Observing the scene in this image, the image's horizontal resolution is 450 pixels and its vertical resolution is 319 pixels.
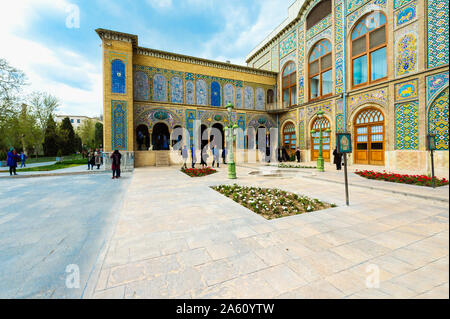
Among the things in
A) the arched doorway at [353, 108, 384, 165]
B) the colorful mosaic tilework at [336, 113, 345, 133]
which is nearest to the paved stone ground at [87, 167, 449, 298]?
the arched doorway at [353, 108, 384, 165]

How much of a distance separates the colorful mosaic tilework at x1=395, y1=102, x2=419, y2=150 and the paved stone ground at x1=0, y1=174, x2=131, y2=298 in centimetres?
1414

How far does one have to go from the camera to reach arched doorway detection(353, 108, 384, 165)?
39.5 feet

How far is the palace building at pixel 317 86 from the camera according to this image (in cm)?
991

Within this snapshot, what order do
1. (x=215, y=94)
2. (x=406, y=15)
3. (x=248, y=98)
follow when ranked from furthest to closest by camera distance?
(x=248, y=98), (x=215, y=94), (x=406, y=15)

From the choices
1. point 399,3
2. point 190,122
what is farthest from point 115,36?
point 399,3

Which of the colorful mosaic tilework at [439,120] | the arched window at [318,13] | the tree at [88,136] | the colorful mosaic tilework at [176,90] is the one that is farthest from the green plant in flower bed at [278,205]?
the tree at [88,136]

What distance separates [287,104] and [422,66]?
1021 cm

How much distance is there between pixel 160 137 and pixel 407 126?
17.0 metres

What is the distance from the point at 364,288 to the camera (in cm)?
181

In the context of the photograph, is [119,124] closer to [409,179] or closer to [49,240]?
[49,240]

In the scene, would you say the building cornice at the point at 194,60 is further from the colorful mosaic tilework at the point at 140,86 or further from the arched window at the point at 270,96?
the colorful mosaic tilework at the point at 140,86

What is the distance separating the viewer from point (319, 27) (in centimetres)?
1537

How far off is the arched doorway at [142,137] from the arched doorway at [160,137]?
55 centimetres

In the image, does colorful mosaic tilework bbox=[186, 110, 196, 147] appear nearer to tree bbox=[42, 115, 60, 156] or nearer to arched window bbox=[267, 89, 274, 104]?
arched window bbox=[267, 89, 274, 104]
